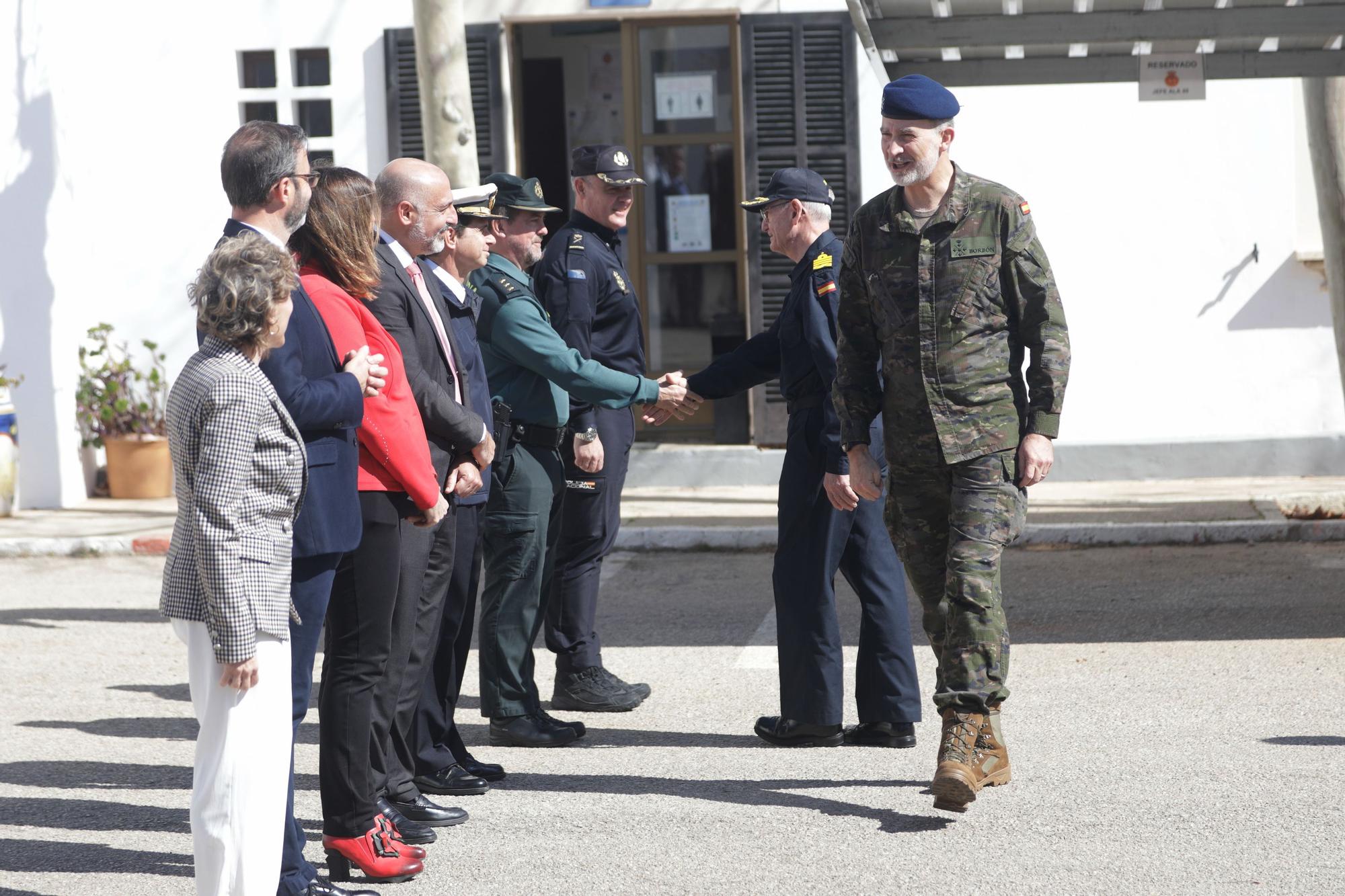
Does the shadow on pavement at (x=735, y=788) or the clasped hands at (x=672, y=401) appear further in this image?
the clasped hands at (x=672, y=401)

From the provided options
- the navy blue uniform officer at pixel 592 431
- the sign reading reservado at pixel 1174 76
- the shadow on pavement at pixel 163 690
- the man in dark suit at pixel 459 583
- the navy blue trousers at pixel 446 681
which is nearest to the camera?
the man in dark suit at pixel 459 583

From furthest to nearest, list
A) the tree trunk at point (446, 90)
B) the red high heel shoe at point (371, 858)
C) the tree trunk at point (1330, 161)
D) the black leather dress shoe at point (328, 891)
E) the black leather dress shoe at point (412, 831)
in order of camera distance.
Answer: the tree trunk at point (446, 90), the tree trunk at point (1330, 161), the black leather dress shoe at point (412, 831), the red high heel shoe at point (371, 858), the black leather dress shoe at point (328, 891)

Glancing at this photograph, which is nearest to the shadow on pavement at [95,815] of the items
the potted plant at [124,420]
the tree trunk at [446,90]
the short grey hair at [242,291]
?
the short grey hair at [242,291]

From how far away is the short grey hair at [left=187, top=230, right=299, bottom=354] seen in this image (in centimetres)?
364

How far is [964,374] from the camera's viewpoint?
489cm

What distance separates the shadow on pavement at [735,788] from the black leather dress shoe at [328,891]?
113cm

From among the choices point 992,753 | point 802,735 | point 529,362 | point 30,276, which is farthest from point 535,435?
point 30,276

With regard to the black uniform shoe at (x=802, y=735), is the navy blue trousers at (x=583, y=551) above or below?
above

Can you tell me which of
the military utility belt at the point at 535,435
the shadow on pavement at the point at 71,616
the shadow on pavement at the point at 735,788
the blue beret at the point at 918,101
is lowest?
the shadow on pavement at the point at 735,788

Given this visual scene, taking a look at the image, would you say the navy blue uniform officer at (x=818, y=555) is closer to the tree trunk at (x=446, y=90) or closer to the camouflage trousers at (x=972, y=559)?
the camouflage trousers at (x=972, y=559)

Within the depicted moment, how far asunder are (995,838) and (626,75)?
889 cm

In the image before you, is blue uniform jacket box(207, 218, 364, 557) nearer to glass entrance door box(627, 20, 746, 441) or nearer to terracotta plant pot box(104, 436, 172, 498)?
glass entrance door box(627, 20, 746, 441)

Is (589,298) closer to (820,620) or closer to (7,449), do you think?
(820,620)

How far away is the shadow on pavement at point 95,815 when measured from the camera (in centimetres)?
500
